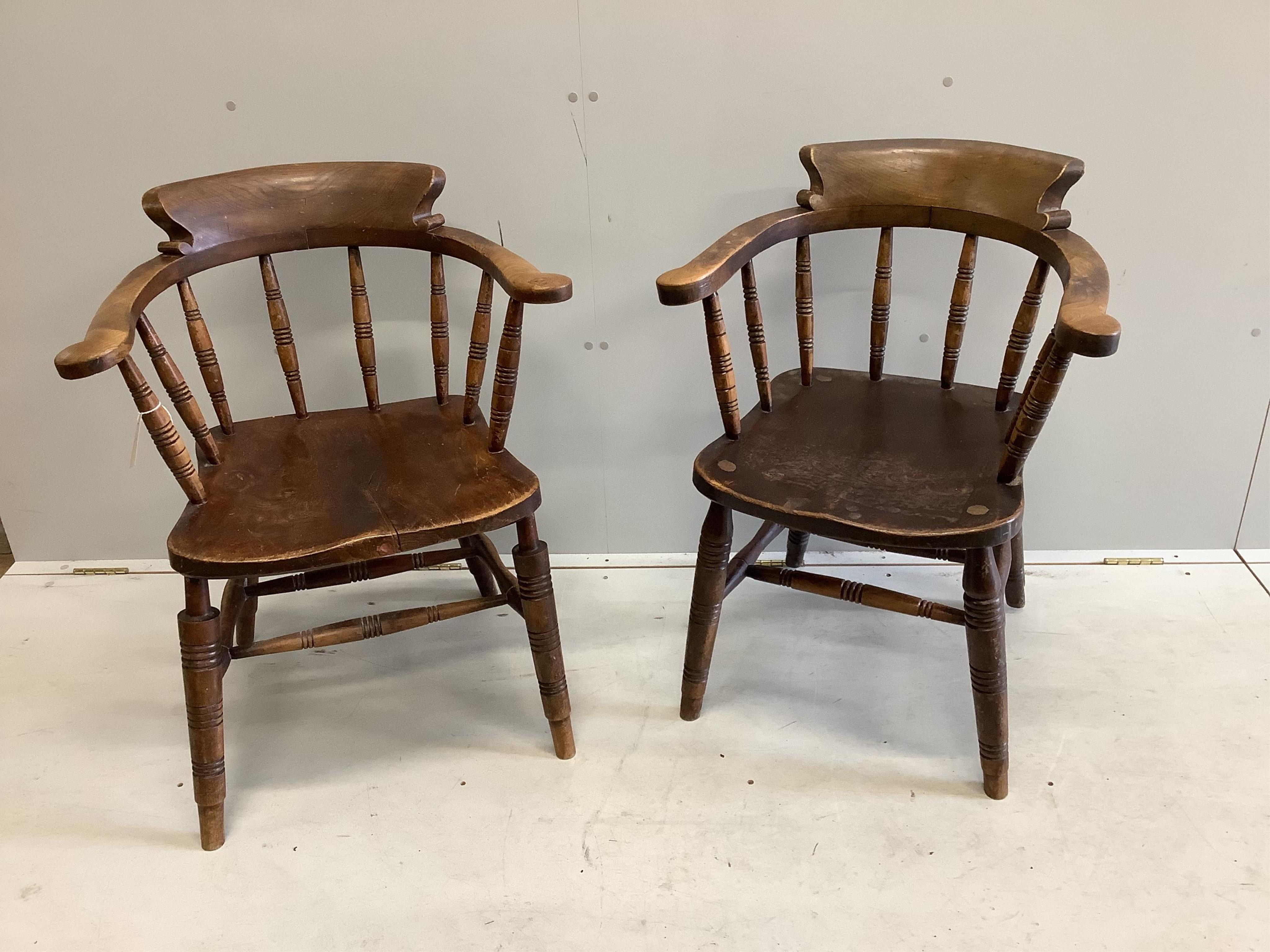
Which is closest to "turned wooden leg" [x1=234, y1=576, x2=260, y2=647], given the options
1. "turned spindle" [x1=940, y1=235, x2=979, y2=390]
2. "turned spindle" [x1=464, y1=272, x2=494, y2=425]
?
"turned spindle" [x1=464, y1=272, x2=494, y2=425]

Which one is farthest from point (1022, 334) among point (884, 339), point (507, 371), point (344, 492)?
point (344, 492)

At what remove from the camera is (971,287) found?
1.66m

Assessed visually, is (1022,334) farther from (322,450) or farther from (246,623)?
(246,623)

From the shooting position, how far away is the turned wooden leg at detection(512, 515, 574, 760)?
56.0 inches

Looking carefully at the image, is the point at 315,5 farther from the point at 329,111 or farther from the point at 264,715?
the point at 264,715

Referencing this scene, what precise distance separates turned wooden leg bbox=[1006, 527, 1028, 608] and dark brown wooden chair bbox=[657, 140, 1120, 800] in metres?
0.27

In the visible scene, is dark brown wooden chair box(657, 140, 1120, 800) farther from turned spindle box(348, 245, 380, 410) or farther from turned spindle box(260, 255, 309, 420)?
turned spindle box(260, 255, 309, 420)

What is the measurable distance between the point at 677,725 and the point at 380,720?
Answer: 0.51 m

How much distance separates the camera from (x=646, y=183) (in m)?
1.75

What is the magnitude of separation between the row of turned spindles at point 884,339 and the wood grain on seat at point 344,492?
1.09 feet

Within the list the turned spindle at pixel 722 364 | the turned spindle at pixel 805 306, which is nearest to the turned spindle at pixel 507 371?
the turned spindle at pixel 722 364

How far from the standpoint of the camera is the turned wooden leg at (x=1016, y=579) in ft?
5.83

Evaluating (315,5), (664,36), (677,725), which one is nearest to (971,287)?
(664,36)

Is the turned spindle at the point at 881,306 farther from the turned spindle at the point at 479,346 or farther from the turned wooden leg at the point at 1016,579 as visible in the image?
the turned spindle at the point at 479,346
